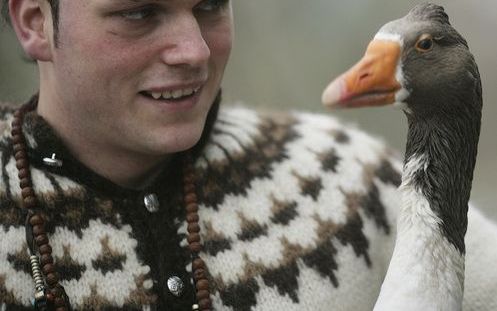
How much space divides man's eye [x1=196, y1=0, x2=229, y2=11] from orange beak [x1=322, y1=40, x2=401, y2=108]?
1.40ft

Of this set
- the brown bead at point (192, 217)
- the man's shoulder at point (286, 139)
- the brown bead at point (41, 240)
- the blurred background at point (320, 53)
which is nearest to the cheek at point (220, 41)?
the man's shoulder at point (286, 139)

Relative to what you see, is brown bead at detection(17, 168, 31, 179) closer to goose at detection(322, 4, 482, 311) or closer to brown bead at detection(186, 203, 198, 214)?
brown bead at detection(186, 203, 198, 214)

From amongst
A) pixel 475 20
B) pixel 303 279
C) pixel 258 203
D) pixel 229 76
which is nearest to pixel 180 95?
pixel 258 203

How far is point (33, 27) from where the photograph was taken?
6.81 feet

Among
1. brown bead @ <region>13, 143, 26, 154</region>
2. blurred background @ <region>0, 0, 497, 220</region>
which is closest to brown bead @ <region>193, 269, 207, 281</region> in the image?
brown bead @ <region>13, 143, 26, 154</region>

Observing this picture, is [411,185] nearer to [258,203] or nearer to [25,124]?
[258,203]

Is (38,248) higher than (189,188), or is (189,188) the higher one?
(189,188)

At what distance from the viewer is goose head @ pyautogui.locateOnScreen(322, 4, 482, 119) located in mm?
1722

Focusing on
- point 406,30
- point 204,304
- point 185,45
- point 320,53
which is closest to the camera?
point 406,30

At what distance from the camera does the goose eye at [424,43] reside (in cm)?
172

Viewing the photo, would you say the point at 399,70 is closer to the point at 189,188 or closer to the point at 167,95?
the point at 167,95

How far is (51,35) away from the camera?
2006mm

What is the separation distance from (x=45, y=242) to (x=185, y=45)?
0.57 m

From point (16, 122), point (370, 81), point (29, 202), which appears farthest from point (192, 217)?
point (370, 81)
